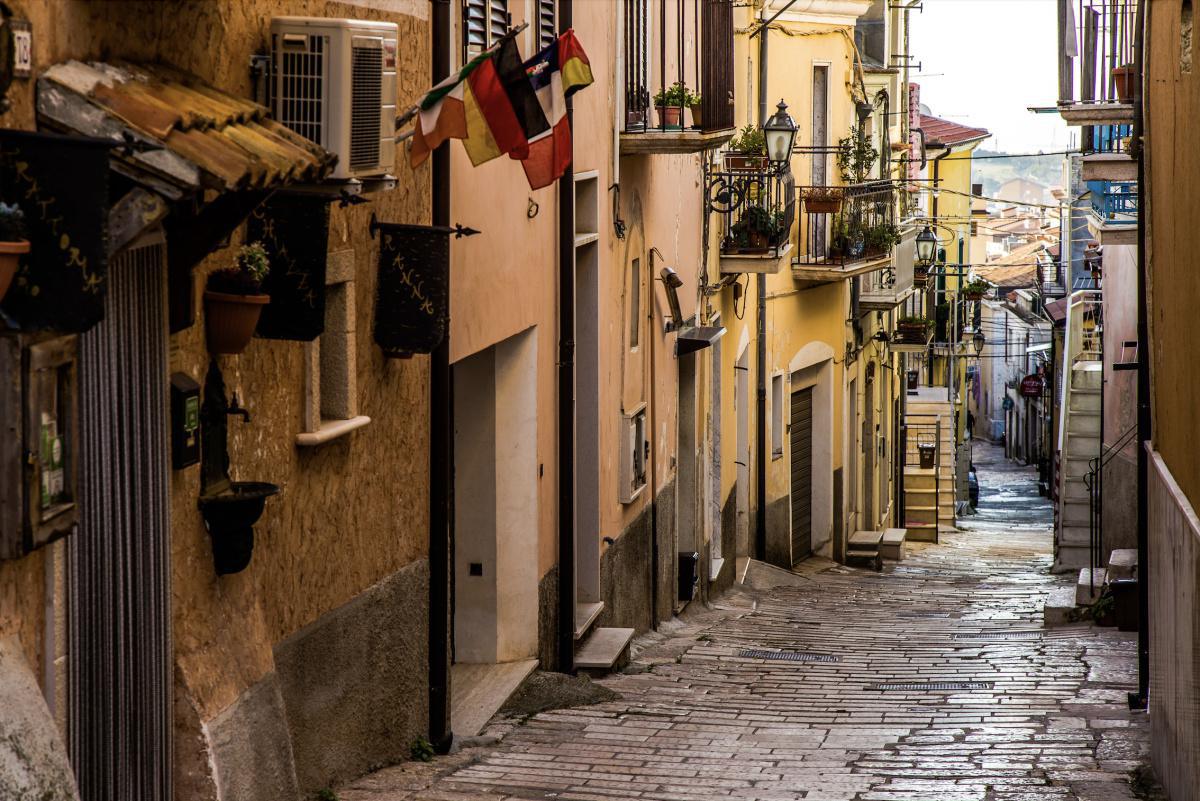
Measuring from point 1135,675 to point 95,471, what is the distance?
30.7ft

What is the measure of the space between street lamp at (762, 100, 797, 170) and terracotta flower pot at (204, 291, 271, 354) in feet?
41.8

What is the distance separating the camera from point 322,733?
6.81 meters

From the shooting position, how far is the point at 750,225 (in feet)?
61.8

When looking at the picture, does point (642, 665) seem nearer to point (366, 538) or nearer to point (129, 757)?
point (366, 538)

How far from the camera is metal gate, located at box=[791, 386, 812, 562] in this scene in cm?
2364

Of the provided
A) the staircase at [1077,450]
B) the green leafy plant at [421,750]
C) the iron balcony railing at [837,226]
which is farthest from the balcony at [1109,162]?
the staircase at [1077,450]

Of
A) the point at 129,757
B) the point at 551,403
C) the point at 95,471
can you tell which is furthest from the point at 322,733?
the point at 551,403

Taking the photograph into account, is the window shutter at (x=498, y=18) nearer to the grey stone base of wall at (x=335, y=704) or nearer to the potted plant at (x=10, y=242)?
the grey stone base of wall at (x=335, y=704)

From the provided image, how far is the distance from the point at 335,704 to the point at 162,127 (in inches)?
125

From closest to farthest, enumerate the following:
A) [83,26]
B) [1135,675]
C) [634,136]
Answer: [83,26] < [1135,675] < [634,136]

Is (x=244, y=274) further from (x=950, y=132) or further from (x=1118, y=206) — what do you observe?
(x=950, y=132)

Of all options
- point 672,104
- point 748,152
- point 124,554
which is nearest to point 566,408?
point 672,104

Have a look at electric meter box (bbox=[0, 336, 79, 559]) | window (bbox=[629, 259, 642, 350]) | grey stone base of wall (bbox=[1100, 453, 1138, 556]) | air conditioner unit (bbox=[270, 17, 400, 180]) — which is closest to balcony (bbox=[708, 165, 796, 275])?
window (bbox=[629, 259, 642, 350])

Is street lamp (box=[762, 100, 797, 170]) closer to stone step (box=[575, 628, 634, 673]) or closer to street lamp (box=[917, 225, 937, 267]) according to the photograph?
→ stone step (box=[575, 628, 634, 673])
